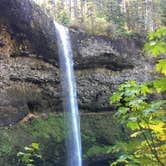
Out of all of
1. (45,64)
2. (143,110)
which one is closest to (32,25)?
(45,64)

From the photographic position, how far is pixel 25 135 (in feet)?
51.2

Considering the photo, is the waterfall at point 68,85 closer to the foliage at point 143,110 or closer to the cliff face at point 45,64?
the cliff face at point 45,64

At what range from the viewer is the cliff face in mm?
15789

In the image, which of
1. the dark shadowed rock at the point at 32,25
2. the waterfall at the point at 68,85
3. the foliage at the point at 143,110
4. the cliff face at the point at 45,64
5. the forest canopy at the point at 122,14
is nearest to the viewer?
the foliage at the point at 143,110

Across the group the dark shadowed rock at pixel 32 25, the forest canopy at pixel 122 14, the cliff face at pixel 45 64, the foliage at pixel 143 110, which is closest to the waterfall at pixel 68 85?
the cliff face at pixel 45 64

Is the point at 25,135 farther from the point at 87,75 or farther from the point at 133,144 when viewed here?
the point at 133,144

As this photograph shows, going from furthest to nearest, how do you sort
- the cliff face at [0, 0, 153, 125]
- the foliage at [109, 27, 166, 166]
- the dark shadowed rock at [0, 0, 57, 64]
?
the cliff face at [0, 0, 153, 125] → the dark shadowed rock at [0, 0, 57, 64] → the foliage at [109, 27, 166, 166]

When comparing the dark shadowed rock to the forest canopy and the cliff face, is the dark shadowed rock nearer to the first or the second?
the cliff face

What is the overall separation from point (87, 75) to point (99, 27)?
10.5ft

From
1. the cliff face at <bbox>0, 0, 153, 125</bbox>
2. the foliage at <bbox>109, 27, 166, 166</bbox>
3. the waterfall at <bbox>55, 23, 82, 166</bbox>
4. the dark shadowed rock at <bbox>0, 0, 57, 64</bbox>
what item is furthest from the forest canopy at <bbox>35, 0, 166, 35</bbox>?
the foliage at <bbox>109, 27, 166, 166</bbox>

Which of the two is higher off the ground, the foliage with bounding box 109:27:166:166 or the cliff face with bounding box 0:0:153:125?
the cliff face with bounding box 0:0:153:125

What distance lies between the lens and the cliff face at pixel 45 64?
15789 millimetres

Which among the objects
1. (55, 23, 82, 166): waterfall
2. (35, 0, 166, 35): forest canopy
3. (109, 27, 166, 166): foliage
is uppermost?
(35, 0, 166, 35): forest canopy

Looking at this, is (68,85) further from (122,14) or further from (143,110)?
(143,110)
